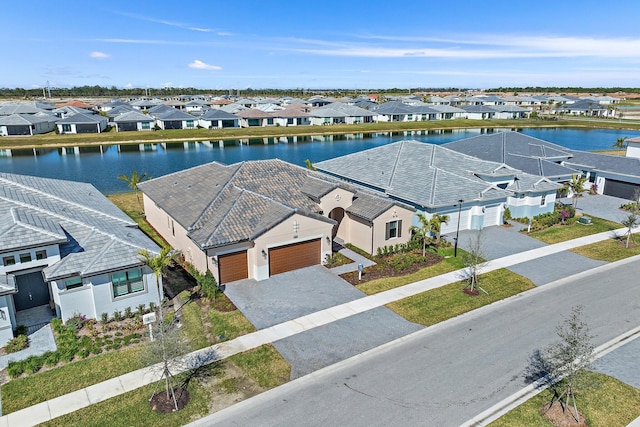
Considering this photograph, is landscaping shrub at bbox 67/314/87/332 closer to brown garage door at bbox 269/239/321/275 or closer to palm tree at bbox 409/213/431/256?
brown garage door at bbox 269/239/321/275

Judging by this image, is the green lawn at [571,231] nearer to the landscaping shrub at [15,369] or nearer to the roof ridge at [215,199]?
the roof ridge at [215,199]

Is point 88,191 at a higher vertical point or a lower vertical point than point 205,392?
higher

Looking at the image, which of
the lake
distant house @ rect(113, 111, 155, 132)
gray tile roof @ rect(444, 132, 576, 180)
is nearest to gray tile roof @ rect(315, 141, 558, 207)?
gray tile roof @ rect(444, 132, 576, 180)

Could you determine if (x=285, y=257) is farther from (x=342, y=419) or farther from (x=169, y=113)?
(x=169, y=113)

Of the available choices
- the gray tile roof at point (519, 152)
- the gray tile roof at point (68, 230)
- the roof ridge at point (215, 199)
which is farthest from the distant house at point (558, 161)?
the gray tile roof at point (68, 230)

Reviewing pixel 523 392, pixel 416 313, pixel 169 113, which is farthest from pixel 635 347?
pixel 169 113

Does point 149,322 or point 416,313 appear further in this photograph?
point 416,313
